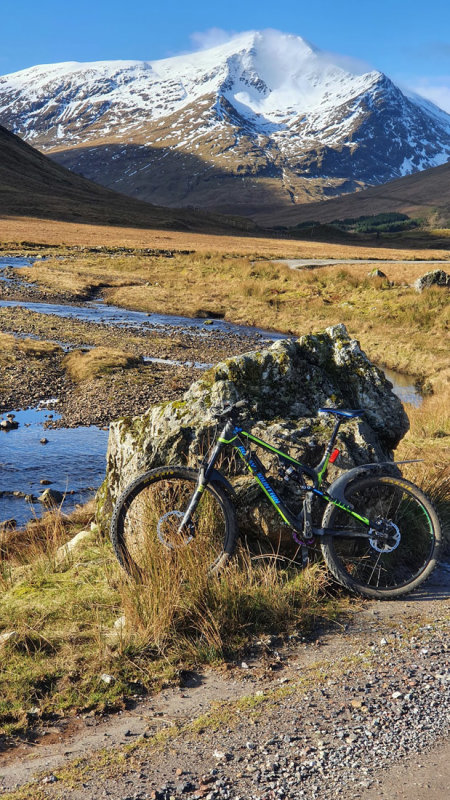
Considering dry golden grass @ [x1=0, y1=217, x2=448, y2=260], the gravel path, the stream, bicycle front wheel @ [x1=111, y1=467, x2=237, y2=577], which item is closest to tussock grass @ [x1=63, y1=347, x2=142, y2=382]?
the stream

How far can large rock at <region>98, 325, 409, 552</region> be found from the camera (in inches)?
281

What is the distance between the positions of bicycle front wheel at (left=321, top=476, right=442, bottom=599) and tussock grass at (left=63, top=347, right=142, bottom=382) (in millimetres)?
15660

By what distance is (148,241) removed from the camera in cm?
9281

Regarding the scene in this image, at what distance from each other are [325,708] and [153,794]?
1405 mm

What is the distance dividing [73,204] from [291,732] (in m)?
156

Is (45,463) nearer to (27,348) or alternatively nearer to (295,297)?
(27,348)

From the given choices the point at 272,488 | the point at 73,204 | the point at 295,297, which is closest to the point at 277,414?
the point at 272,488

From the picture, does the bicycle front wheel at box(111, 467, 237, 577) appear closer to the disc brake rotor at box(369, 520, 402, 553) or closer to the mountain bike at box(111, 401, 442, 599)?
the mountain bike at box(111, 401, 442, 599)

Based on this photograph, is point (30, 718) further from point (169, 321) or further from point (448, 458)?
point (169, 321)

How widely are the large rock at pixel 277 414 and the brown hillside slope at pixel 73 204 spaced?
120m

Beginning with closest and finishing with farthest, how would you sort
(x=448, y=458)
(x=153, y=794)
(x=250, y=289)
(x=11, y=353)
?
(x=153, y=794) < (x=448, y=458) < (x=11, y=353) < (x=250, y=289)

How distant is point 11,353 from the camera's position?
942 inches

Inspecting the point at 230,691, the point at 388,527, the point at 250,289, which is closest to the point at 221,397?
the point at 388,527

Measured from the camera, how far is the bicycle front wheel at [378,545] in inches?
251
